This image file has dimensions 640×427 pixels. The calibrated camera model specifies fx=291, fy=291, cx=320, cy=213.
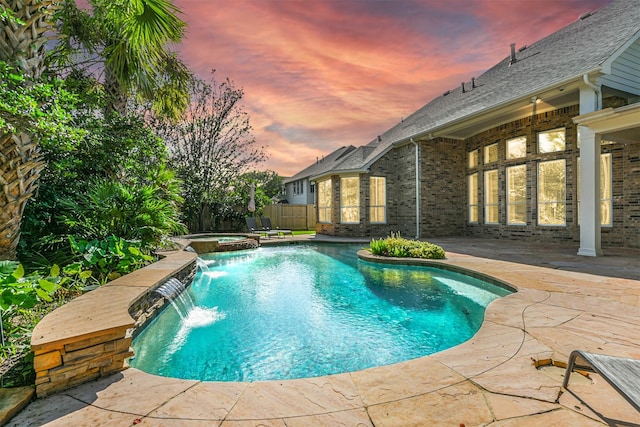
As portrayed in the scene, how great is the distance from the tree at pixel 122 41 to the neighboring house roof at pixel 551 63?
8.50m

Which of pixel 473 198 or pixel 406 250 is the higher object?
pixel 473 198

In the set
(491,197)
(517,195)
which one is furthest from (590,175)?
(491,197)

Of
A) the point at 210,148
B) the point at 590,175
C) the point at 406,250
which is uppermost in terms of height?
the point at 210,148

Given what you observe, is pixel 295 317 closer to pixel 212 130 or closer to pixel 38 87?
pixel 38 87

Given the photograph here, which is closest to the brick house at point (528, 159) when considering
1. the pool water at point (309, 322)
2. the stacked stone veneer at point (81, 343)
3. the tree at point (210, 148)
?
the pool water at point (309, 322)

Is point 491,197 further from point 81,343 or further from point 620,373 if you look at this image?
point 81,343

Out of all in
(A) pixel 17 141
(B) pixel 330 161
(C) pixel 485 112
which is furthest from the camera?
(B) pixel 330 161

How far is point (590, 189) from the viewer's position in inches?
258

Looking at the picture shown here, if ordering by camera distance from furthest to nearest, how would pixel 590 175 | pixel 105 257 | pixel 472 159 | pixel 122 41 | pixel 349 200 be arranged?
pixel 349 200 < pixel 472 159 < pixel 590 175 < pixel 122 41 < pixel 105 257

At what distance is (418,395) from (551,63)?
35.8 ft

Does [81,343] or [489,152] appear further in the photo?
[489,152]

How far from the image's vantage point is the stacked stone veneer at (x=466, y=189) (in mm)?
8062

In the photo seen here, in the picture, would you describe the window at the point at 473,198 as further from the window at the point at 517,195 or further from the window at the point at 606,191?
the window at the point at 606,191

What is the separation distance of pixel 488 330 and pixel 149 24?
265 inches
